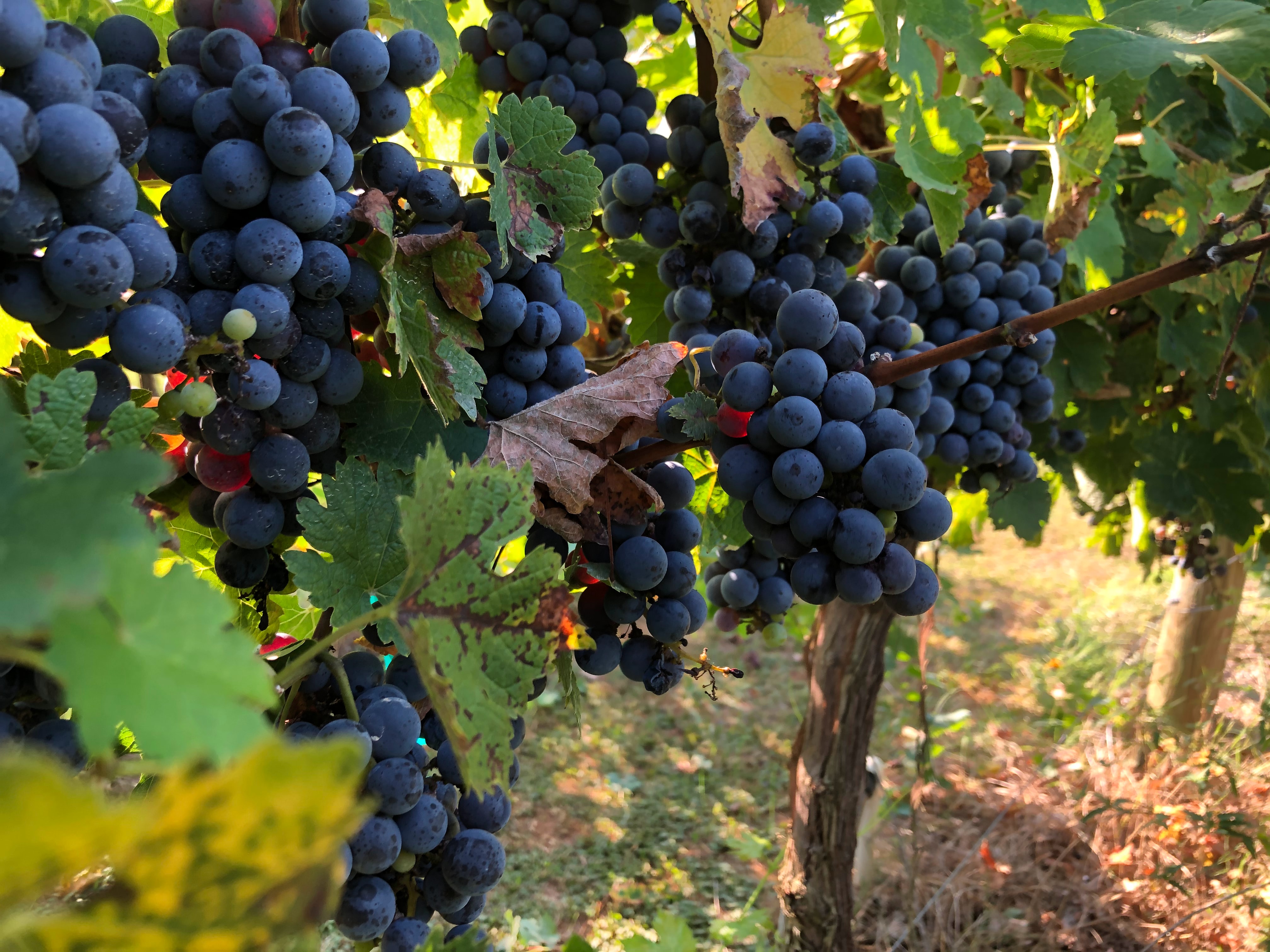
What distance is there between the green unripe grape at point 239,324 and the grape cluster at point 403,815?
11.0 inches

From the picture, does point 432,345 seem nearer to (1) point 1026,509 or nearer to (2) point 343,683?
(2) point 343,683

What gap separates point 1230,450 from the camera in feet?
7.29

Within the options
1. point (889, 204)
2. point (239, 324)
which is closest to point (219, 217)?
point (239, 324)

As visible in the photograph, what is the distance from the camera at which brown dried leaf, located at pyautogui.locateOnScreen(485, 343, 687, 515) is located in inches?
30.7

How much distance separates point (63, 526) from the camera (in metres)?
0.33

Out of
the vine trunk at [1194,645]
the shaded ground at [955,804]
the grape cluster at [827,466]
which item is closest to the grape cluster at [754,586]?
the grape cluster at [827,466]

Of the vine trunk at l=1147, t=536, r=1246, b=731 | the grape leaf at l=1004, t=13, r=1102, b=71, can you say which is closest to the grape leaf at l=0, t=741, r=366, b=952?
the grape leaf at l=1004, t=13, r=1102, b=71

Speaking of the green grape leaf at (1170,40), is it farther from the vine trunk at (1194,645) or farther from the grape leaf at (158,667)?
the vine trunk at (1194,645)

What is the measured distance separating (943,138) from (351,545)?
111 cm

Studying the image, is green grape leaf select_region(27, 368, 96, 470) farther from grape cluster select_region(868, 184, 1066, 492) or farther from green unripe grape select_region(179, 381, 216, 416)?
grape cluster select_region(868, 184, 1066, 492)

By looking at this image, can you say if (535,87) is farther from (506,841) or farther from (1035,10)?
(506,841)

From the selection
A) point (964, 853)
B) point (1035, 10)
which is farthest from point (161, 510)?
point (964, 853)

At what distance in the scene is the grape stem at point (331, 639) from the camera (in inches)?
22.5

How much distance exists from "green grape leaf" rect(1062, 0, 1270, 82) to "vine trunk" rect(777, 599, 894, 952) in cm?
136
